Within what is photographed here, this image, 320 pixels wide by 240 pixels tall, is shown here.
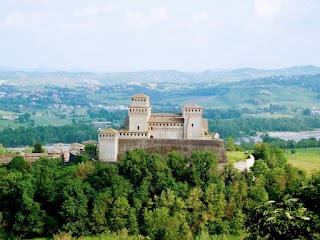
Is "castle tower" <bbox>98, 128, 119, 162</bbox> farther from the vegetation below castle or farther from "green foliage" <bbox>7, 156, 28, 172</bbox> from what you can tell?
the vegetation below castle

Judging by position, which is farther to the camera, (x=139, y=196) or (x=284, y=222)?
(x=139, y=196)

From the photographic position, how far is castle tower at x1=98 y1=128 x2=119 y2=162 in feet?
146

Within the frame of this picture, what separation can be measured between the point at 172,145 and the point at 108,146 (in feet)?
18.7

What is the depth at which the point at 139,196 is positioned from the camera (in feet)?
132

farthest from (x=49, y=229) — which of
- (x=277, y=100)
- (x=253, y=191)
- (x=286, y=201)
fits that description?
(x=277, y=100)

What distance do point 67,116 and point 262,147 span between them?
379ft

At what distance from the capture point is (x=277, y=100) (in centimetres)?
18962

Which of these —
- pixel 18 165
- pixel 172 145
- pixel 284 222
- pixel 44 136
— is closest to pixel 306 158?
pixel 172 145

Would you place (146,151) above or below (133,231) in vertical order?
above

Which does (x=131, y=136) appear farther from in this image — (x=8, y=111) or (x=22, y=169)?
(x=8, y=111)

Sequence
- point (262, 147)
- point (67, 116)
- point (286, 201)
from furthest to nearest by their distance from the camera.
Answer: point (67, 116) < point (262, 147) < point (286, 201)

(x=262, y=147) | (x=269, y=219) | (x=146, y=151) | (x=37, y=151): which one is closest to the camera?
(x=269, y=219)

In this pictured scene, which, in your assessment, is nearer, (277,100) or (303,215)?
(303,215)

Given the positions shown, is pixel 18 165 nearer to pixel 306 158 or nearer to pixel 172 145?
pixel 172 145
